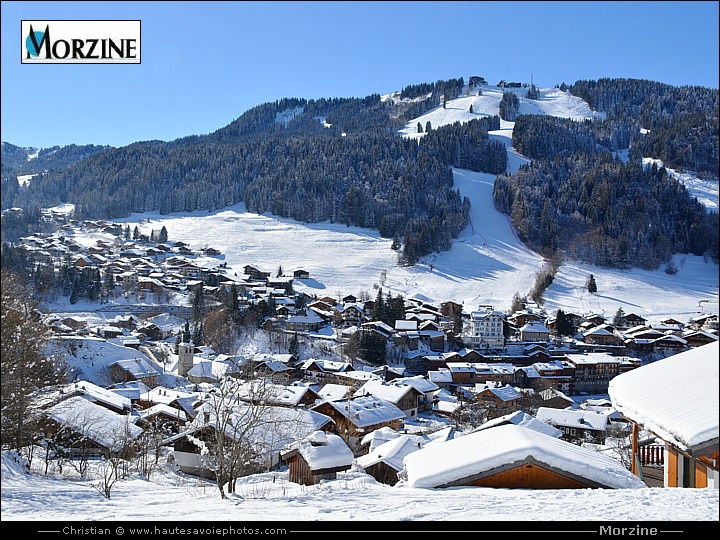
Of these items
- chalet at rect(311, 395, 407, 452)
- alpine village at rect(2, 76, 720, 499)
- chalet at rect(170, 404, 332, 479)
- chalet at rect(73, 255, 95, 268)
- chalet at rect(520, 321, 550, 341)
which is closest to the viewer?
alpine village at rect(2, 76, 720, 499)

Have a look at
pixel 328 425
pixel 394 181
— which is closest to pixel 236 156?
pixel 394 181

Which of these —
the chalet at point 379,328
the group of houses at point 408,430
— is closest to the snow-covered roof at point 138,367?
the group of houses at point 408,430

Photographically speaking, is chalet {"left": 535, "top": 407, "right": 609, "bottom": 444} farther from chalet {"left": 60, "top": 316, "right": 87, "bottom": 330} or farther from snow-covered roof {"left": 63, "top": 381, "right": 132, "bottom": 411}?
chalet {"left": 60, "top": 316, "right": 87, "bottom": 330}

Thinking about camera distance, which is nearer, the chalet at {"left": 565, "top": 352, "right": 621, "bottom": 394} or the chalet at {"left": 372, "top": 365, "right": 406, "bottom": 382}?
the chalet at {"left": 565, "top": 352, "right": 621, "bottom": 394}

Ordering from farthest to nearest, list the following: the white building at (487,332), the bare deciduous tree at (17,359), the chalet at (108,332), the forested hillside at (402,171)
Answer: the forested hillside at (402,171) < the white building at (487,332) < the chalet at (108,332) < the bare deciduous tree at (17,359)

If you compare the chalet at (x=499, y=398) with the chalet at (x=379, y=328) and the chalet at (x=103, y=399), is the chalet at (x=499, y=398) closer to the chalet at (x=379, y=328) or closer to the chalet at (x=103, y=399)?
the chalet at (x=379, y=328)

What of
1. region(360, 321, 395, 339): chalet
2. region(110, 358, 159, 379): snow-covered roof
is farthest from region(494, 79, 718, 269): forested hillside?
region(110, 358, 159, 379): snow-covered roof
